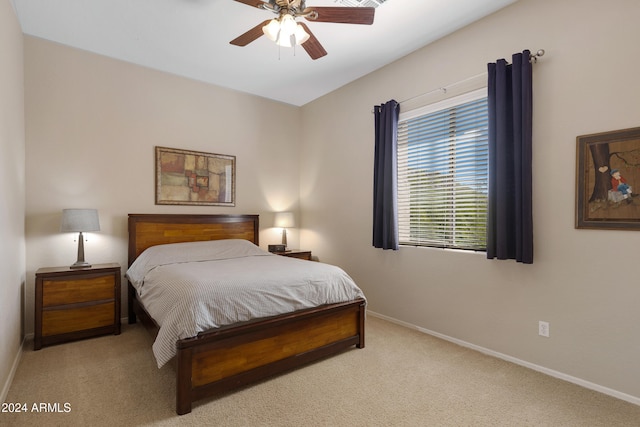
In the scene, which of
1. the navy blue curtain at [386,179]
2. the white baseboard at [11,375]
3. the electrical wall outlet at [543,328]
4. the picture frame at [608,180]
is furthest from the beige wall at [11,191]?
the picture frame at [608,180]

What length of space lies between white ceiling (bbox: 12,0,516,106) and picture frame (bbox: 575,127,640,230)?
4.52 feet

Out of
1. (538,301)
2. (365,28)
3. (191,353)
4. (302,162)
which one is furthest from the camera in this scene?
(302,162)

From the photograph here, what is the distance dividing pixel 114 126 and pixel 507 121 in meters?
3.95

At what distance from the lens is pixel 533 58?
2506 mm

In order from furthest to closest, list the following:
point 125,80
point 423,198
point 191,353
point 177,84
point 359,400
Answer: point 177,84 → point 125,80 → point 423,198 → point 359,400 → point 191,353

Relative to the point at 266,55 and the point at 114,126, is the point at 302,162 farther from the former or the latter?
the point at 114,126

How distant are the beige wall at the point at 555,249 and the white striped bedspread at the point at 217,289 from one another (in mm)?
988

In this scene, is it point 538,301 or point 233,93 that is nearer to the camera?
point 538,301

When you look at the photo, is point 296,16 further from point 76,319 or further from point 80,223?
point 76,319

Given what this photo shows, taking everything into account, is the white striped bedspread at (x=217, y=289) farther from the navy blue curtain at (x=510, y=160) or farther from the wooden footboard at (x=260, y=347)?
the navy blue curtain at (x=510, y=160)

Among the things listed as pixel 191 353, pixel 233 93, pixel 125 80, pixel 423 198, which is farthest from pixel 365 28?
pixel 191 353

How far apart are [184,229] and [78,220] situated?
1103 mm

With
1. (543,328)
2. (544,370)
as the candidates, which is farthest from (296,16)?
(544,370)

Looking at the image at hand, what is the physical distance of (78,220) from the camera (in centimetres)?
308
